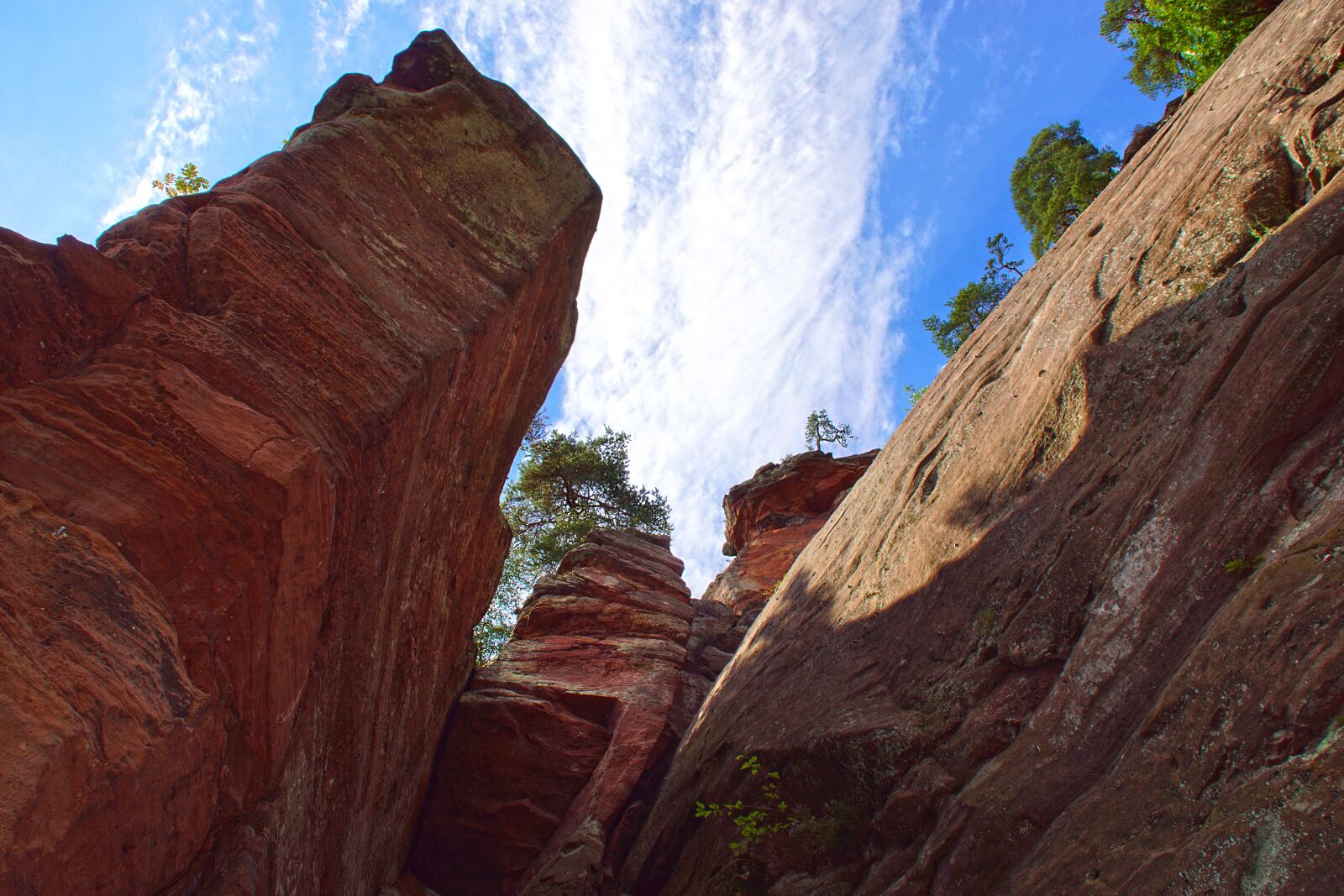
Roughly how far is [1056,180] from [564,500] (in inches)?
1031

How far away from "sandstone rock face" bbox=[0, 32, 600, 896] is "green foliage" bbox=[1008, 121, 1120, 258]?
94.8ft

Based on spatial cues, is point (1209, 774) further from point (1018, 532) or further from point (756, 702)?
point (756, 702)

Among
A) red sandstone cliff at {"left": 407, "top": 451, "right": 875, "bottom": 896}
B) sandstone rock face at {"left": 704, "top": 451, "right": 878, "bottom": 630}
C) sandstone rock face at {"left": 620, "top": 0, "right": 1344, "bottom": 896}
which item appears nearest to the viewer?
sandstone rock face at {"left": 620, "top": 0, "right": 1344, "bottom": 896}

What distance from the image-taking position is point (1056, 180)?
35.2 meters

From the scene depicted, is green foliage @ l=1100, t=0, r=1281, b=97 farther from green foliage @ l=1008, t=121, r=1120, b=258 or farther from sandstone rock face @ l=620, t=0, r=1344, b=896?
sandstone rock face @ l=620, t=0, r=1344, b=896

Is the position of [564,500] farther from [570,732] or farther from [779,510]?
[570,732]

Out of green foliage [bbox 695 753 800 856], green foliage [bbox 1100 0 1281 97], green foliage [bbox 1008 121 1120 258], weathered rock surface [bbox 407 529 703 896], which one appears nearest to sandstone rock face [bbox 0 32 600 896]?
weathered rock surface [bbox 407 529 703 896]

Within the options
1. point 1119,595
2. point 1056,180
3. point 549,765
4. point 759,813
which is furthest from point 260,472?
point 1056,180

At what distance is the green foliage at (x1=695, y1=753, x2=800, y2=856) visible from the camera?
973cm

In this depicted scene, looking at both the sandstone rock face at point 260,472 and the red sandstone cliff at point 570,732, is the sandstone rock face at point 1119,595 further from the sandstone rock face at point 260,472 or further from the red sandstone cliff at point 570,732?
the sandstone rock face at point 260,472

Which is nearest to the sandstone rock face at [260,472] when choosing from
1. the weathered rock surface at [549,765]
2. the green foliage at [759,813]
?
the weathered rock surface at [549,765]

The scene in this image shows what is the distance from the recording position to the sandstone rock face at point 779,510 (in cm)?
2909

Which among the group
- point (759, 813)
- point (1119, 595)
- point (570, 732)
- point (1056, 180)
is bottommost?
point (759, 813)

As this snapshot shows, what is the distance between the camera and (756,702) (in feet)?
39.4
